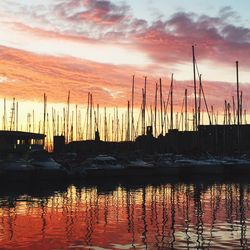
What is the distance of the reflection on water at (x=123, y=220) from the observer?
21.2 m

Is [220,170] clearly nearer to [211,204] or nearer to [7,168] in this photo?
[7,168]

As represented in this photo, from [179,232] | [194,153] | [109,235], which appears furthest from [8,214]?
[194,153]

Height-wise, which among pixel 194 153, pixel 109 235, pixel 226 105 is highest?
pixel 226 105

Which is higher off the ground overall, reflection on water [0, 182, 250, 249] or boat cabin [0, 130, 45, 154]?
boat cabin [0, 130, 45, 154]

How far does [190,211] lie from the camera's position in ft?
105

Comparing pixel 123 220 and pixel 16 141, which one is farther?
pixel 16 141

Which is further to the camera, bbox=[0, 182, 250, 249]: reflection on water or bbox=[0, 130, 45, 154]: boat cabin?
bbox=[0, 130, 45, 154]: boat cabin

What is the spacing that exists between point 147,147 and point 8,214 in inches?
2552

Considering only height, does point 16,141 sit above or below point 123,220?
above

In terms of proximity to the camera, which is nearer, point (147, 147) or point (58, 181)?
point (58, 181)

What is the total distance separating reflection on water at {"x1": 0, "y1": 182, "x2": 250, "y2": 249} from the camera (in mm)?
21250

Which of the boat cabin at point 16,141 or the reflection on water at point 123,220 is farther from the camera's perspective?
the boat cabin at point 16,141

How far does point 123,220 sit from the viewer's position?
27.8 meters

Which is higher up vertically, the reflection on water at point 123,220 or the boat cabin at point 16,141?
the boat cabin at point 16,141
